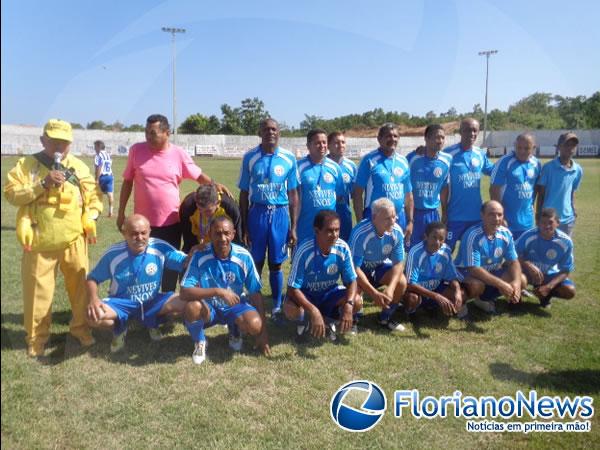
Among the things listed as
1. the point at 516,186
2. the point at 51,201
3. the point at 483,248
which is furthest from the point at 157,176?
the point at 516,186

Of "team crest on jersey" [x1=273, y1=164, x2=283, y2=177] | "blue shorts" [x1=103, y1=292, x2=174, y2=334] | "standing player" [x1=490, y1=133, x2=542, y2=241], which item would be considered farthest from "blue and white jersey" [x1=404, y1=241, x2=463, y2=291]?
"blue shorts" [x1=103, y1=292, x2=174, y2=334]

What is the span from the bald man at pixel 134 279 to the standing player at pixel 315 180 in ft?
4.50

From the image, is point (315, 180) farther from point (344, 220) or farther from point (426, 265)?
point (426, 265)

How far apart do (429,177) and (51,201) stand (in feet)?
11.5

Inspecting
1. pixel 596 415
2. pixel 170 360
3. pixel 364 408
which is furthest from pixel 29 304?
pixel 596 415

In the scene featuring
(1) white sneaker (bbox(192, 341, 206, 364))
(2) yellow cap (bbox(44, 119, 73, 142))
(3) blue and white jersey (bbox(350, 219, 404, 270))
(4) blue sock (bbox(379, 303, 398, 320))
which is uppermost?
(2) yellow cap (bbox(44, 119, 73, 142))

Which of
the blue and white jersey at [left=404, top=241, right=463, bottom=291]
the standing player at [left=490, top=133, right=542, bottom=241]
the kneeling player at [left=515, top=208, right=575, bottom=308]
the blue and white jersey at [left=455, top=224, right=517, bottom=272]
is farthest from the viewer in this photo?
the standing player at [left=490, top=133, right=542, bottom=241]

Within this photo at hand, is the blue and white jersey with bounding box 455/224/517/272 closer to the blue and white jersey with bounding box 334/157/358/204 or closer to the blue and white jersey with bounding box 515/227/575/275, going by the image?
the blue and white jersey with bounding box 515/227/575/275

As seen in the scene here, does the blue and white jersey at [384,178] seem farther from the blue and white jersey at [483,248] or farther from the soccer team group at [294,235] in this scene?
the blue and white jersey at [483,248]

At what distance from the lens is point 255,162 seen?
4.18 m

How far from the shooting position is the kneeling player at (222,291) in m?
3.49

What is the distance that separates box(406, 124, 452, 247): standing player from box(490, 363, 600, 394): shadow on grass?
5.96 feet

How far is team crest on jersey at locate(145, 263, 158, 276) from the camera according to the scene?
3684mm

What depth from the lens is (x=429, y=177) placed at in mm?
4770
